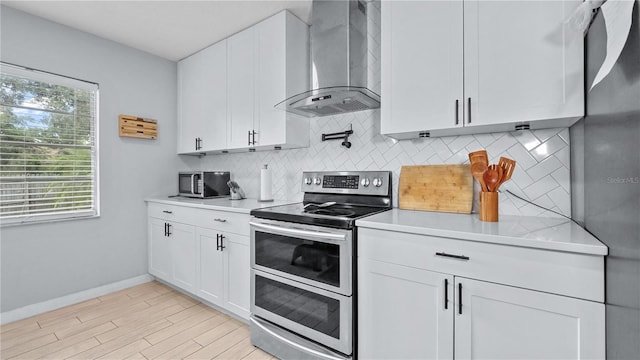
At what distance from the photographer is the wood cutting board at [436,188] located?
1.75 m

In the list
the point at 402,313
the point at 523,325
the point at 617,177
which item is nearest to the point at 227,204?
the point at 402,313

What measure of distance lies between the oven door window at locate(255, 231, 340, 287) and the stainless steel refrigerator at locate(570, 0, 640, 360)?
42.0 inches

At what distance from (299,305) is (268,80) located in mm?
1798

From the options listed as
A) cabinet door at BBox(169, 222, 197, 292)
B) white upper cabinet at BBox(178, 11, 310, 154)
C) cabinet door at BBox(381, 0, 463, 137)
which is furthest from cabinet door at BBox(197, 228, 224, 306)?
cabinet door at BBox(381, 0, 463, 137)

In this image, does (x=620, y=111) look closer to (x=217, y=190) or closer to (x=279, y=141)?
(x=279, y=141)

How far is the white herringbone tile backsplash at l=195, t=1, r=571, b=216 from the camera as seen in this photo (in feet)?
5.09

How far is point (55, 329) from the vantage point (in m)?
2.19

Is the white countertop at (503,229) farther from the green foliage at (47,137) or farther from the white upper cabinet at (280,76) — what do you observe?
the green foliage at (47,137)

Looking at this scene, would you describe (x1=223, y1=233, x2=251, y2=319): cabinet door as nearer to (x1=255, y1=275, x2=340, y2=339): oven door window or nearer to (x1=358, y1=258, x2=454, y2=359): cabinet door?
(x1=255, y1=275, x2=340, y2=339): oven door window

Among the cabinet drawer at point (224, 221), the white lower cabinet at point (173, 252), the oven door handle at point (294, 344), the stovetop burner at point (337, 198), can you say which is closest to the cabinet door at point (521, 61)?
the stovetop burner at point (337, 198)

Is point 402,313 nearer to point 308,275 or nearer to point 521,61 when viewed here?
point 308,275

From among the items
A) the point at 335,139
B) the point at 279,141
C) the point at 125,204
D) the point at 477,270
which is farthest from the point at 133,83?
the point at 477,270

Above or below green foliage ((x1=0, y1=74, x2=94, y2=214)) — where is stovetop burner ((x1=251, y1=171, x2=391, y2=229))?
below

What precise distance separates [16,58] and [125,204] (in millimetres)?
1499
